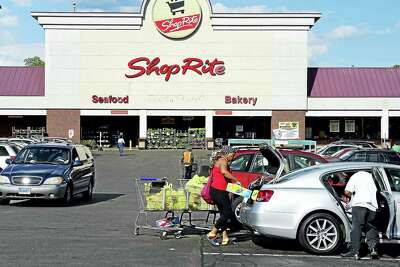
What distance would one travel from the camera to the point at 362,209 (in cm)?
951

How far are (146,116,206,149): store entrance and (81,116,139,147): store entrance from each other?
2.20m

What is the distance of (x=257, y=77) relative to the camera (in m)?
56.9

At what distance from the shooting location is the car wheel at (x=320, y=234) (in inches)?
389

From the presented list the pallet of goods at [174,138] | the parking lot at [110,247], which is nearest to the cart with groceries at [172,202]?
the parking lot at [110,247]

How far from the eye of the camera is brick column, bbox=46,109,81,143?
185 ft

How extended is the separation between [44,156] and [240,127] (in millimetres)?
43801

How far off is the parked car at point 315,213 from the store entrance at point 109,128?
50.4 m

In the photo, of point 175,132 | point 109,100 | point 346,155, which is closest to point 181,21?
point 109,100

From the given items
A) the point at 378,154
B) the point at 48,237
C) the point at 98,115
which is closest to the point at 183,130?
the point at 98,115

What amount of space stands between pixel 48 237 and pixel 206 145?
154 feet

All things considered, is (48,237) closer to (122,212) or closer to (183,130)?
(122,212)

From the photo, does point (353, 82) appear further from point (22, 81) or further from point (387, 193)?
point (387, 193)

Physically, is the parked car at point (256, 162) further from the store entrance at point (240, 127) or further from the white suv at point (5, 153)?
the store entrance at point (240, 127)

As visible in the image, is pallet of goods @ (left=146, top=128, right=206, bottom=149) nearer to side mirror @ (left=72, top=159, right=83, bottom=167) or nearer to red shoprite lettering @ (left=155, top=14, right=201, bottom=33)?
red shoprite lettering @ (left=155, top=14, right=201, bottom=33)
